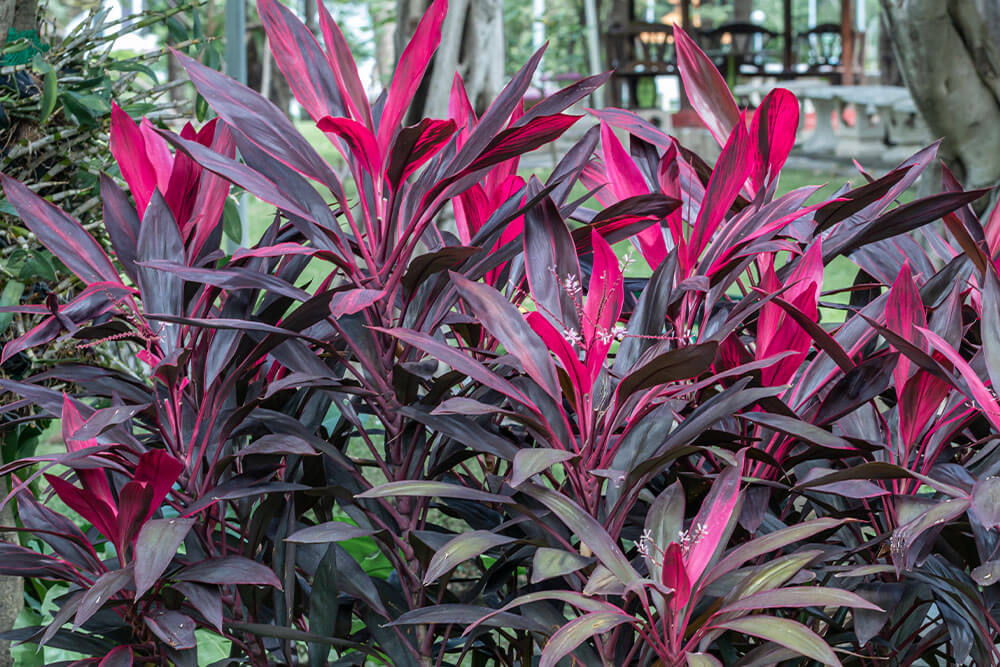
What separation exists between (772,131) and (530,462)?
0.41m

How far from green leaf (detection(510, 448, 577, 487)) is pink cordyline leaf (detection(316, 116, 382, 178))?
0.30 meters

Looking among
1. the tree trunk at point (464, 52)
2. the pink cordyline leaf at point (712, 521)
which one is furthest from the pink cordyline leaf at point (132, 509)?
the tree trunk at point (464, 52)

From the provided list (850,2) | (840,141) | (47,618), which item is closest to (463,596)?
(47,618)

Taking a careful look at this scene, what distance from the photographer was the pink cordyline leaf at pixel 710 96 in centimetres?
97

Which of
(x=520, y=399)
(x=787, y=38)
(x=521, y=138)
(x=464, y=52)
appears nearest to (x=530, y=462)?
(x=520, y=399)

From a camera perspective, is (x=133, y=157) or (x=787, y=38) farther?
(x=787, y=38)

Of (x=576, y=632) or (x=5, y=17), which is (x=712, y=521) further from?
(x=5, y=17)

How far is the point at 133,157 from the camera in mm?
941

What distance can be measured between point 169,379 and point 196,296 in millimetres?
150

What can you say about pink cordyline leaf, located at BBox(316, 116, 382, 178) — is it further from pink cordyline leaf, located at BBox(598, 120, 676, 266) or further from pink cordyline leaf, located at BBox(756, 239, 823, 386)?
pink cordyline leaf, located at BBox(756, 239, 823, 386)

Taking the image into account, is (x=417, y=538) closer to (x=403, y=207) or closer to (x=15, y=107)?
(x=403, y=207)

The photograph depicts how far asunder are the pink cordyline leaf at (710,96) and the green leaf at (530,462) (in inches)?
17.4

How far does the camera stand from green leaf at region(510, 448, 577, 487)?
66cm

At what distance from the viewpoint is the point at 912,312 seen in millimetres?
825
